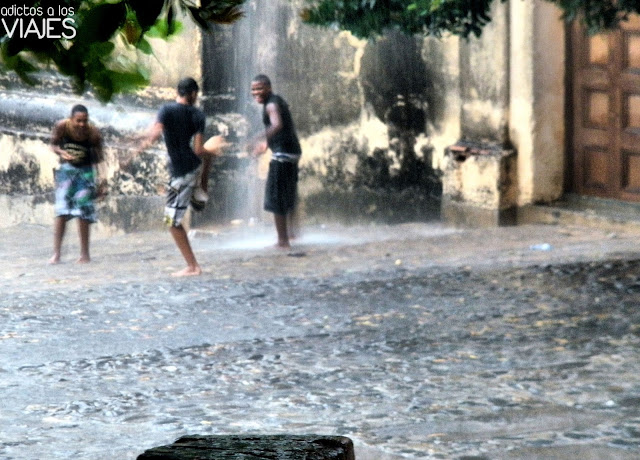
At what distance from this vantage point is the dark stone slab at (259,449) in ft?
8.95

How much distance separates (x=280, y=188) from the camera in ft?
38.1

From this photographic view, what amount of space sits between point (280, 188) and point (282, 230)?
40 centimetres

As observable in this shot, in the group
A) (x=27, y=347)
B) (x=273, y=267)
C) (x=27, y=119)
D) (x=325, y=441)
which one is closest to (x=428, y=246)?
(x=273, y=267)

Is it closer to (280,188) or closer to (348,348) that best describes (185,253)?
(280,188)

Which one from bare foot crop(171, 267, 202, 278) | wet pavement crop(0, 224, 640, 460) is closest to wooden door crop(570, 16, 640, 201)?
wet pavement crop(0, 224, 640, 460)

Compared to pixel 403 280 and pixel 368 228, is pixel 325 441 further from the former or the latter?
pixel 368 228

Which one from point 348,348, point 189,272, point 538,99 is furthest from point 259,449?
point 538,99

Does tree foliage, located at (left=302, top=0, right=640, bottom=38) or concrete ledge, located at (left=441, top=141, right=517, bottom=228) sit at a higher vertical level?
tree foliage, located at (left=302, top=0, right=640, bottom=38)

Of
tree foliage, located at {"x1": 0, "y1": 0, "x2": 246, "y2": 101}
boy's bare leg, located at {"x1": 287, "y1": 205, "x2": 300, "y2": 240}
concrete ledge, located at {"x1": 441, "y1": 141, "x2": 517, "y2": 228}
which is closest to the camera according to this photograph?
tree foliage, located at {"x1": 0, "y1": 0, "x2": 246, "y2": 101}

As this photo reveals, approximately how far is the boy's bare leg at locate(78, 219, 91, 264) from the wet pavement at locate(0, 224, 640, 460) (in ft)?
0.74

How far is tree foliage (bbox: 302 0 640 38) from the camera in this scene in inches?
342

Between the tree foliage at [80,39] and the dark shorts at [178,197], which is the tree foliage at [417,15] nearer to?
the dark shorts at [178,197]

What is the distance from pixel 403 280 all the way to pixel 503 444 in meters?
3.96

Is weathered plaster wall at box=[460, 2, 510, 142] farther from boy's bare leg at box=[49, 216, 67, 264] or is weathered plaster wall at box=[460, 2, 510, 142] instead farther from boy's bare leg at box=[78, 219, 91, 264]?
boy's bare leg at box=[49, 216, 67, 264]
